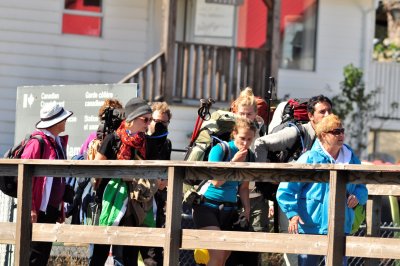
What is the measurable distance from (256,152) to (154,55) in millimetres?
10532

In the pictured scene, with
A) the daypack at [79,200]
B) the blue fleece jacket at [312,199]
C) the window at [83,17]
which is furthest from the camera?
the window at [83,17]

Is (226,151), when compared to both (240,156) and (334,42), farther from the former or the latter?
(334,42)

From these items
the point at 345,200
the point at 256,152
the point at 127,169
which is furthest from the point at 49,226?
the point at 345,200

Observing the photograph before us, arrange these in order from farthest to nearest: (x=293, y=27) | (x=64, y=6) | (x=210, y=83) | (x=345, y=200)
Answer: (x=293, y=27) < (x=64, y=6) < (x=210, y=83) < (x=345, y=200)

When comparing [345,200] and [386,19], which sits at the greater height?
[386,19]

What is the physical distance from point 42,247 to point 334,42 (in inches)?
523

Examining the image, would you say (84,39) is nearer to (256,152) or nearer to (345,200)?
(256,152)

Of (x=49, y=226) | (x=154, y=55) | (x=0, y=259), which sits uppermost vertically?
(x=154, y=55)

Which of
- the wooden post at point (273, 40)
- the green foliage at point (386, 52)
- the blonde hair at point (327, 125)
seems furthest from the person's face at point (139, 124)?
the green foliage at point (386, 52)

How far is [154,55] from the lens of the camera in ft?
62.8

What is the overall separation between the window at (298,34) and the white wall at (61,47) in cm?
318

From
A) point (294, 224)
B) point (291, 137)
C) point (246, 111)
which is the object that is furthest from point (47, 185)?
point (294, 224)

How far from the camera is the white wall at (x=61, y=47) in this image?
1859cm

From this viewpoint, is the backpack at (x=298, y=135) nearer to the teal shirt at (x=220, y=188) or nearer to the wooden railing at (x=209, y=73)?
the teal shirt at (x=220, y=188)
